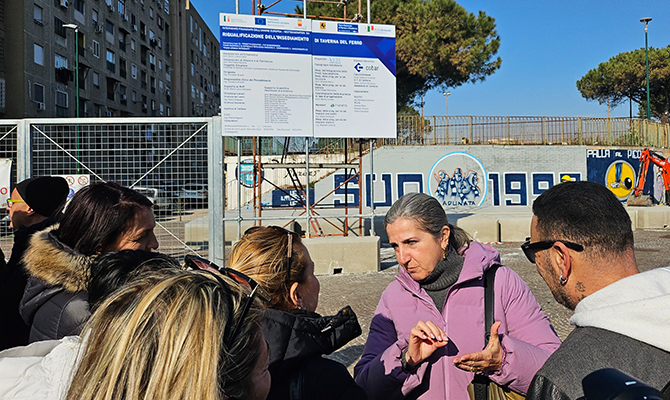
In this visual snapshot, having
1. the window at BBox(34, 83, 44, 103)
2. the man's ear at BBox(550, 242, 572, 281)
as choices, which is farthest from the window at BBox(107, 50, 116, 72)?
the man's ear at BBox(550, 242, 572, 281)

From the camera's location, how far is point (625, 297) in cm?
132

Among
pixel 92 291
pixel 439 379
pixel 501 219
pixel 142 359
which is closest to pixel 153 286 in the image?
pixel 142 359

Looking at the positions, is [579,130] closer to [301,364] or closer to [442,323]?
[442,323]

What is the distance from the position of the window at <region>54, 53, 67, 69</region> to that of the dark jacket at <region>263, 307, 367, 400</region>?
39.6 metres

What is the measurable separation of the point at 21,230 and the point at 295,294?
237cm

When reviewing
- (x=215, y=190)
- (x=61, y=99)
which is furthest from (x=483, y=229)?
(x=61, y=99)

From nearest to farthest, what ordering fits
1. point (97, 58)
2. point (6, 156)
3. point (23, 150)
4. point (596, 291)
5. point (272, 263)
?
1. point (596, 291)
2. point (272, 263)
3. point (23, 150)
4. point (6, 156)
5. point (97, 58)

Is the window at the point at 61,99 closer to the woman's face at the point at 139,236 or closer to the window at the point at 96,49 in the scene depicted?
the window at the point at 96,49

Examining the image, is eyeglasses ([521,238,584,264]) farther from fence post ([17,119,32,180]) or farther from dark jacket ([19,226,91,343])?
fence post ([17,119,32,180])

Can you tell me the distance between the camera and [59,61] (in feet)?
115

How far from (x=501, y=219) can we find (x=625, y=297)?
12308mm

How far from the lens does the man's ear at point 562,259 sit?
5.16 ft

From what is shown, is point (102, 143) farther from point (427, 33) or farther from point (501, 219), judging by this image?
point (427, 33)

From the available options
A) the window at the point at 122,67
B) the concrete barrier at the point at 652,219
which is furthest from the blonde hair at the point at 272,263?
the window at the point at 122,67
